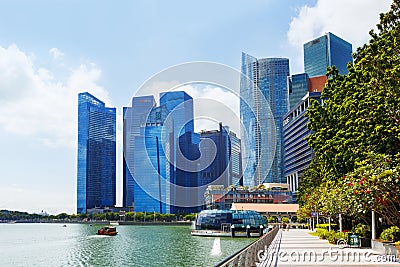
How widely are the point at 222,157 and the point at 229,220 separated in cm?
9798

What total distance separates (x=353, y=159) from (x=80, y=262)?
89.2 feet

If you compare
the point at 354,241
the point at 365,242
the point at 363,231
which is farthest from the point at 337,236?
the point at 354,241

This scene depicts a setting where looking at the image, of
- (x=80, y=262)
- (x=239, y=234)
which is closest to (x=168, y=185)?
(x=239, y=234)

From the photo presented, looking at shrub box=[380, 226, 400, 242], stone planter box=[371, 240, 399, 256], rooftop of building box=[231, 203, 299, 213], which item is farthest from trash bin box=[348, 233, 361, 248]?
rooftop of building box=[231, 203, 299, 213]

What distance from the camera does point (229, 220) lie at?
278 feet

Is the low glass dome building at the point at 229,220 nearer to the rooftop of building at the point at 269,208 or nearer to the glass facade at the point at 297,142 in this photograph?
the rooftop of building at the point at 269,208

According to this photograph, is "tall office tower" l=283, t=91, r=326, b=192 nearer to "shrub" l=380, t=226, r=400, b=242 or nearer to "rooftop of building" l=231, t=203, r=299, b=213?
"rooftop of building" l=231, t=203, r=299, b=213

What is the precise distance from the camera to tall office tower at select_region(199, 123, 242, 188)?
160m

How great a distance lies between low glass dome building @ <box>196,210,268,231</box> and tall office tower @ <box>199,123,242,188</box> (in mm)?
63760

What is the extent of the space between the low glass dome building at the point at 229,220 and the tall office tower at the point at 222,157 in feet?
209

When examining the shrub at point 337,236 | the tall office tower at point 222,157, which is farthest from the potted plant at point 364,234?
the tall office tower at point 222,157

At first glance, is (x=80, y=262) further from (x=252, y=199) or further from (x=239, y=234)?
(x=252, y=199)

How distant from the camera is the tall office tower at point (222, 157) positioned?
15975 cm

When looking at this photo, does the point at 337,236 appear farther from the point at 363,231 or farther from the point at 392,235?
the point at 392,235
